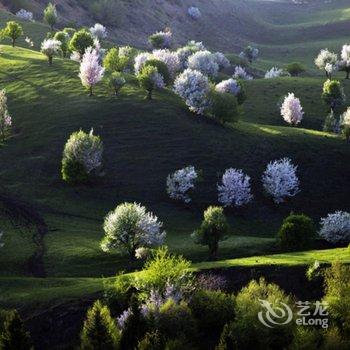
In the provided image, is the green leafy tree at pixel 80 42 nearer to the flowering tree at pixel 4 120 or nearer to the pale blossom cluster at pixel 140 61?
the pale blossom cluster at pixel 140 61

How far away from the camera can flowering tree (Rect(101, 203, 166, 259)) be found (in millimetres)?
65188

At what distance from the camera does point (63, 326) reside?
48.9m

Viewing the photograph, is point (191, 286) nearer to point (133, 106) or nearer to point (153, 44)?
point (133, 106)

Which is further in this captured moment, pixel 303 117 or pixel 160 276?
pixel 303 117

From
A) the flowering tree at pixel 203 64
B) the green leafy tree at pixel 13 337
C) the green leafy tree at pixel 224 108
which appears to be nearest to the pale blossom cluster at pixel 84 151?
the green leafy tree at pixel 224 108

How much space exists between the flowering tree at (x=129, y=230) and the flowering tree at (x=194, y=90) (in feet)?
165

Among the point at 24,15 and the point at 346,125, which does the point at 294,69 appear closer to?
the point at 346,125

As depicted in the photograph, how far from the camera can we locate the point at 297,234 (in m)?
68.9

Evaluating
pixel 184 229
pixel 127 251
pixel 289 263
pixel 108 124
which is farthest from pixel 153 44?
pixel 289 263

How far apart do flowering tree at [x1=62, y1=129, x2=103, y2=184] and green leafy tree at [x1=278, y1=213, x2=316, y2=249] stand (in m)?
36.2

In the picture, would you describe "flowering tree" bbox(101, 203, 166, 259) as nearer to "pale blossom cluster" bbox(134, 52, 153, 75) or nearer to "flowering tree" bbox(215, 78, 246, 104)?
"flowering tree" bbox(215, 78, 246, 104)

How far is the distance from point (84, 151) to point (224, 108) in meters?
34.4

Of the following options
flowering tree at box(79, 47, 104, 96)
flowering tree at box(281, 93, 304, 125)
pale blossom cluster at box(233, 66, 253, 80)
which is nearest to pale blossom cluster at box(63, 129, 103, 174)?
flowering tree at box(79, 47, 104, 96)

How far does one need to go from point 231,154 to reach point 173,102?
23.5 metres
